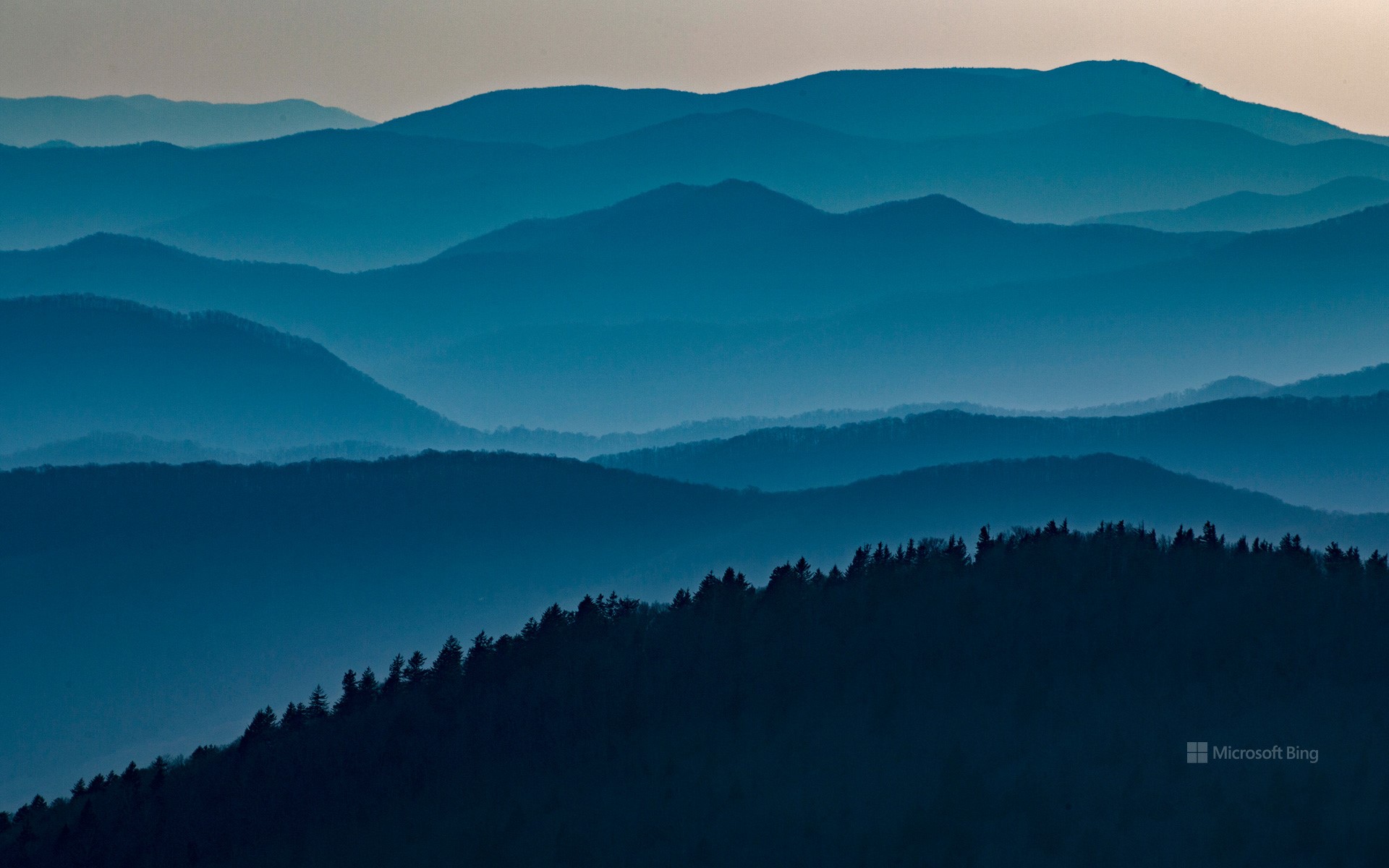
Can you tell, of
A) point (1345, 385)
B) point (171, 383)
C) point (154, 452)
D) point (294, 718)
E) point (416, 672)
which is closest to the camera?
point (294, 718)

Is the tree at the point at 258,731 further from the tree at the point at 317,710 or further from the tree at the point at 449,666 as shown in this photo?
the tree at the point at 449,666

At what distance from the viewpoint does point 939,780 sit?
1997 cm

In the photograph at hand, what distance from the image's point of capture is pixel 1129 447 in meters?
118

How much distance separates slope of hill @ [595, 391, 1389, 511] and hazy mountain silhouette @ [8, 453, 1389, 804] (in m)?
21.9

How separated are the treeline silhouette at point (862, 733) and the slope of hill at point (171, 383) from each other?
141338 mm

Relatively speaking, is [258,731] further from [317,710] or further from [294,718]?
[317,710]

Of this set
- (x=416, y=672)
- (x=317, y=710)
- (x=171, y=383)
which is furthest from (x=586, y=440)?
(x=317, y=710)

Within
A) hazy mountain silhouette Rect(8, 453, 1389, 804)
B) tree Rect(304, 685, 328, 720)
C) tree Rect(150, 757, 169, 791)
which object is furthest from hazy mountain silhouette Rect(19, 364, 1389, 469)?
tree Rect(150, 757, 169, 791)

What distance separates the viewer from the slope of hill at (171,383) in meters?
155

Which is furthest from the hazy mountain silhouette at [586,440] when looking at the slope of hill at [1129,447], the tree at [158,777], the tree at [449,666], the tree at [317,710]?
the tree at [158,777]

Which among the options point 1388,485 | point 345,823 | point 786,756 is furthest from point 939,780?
point 1388,485

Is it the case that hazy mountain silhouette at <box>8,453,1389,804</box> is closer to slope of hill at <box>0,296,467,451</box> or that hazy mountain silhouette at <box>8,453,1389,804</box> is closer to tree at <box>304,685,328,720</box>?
tree at <box>304,685,328,720</box>

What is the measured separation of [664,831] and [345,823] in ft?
22.8

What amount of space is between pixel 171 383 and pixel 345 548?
101100 millimetres
